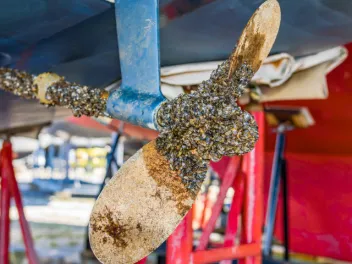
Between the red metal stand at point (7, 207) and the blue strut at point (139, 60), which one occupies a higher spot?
the blue strut at point (139, 60)

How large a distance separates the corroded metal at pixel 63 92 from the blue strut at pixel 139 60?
0.53ft

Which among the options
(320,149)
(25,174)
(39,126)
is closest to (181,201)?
(39,126)

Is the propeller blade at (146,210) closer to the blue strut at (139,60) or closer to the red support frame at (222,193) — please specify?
the blue strut at (139,60)

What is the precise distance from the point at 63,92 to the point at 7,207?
1.83m

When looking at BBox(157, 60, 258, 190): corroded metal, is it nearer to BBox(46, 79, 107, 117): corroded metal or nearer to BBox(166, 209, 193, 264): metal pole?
BBox(46, 79, 107, 117): corroded metal

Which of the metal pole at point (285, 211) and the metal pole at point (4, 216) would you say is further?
the metal pole at point (285, 211)

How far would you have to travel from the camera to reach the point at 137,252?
141cm

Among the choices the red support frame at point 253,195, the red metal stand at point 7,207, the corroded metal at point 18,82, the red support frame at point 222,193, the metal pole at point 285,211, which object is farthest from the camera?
the metal pole at point 285,211

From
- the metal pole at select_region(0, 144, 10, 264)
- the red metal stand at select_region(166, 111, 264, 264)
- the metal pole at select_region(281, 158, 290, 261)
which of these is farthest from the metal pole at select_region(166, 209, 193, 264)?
the metal pole at select_region(281, 158, 290, 261)

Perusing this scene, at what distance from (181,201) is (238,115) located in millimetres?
317

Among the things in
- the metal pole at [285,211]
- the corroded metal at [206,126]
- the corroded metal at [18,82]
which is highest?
the corroded metal at [18,82]

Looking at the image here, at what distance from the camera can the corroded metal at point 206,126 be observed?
1316 millimetres

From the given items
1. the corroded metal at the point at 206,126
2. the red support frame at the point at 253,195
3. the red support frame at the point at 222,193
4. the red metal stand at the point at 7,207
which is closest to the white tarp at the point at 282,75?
the red support frame at the point at 253,195

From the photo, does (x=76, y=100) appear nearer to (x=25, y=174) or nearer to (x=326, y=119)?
(x=326, y=119)
